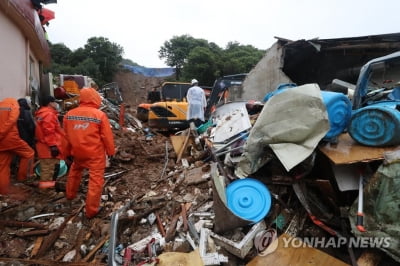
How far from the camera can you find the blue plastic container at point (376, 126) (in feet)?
8.64

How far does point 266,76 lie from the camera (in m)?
7.66

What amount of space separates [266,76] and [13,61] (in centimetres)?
618

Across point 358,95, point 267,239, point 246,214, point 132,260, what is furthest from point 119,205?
point 358,95

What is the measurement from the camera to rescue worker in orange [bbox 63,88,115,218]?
3.25 metres

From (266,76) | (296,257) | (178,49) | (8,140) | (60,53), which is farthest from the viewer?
(178,49)

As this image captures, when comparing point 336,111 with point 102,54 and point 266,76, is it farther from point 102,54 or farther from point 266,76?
point 102,54

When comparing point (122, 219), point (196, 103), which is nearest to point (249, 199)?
point (122, 219)

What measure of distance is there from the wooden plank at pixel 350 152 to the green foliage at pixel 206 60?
19507mm

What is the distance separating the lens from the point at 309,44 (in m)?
6.58

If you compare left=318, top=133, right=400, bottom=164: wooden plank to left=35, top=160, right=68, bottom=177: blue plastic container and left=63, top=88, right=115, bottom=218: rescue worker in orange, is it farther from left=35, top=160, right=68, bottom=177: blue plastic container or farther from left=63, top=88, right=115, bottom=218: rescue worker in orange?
left=35, top=160, right=68, bottom=177: blue plastic container

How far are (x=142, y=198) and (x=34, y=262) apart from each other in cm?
144

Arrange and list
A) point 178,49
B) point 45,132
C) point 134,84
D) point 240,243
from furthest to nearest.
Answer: point 134,84, point 178,49, point 45,132, point 240,243

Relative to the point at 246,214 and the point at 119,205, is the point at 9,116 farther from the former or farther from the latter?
the point at 246,214

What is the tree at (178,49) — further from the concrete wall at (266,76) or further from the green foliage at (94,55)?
the concrete wall at (266,76)
